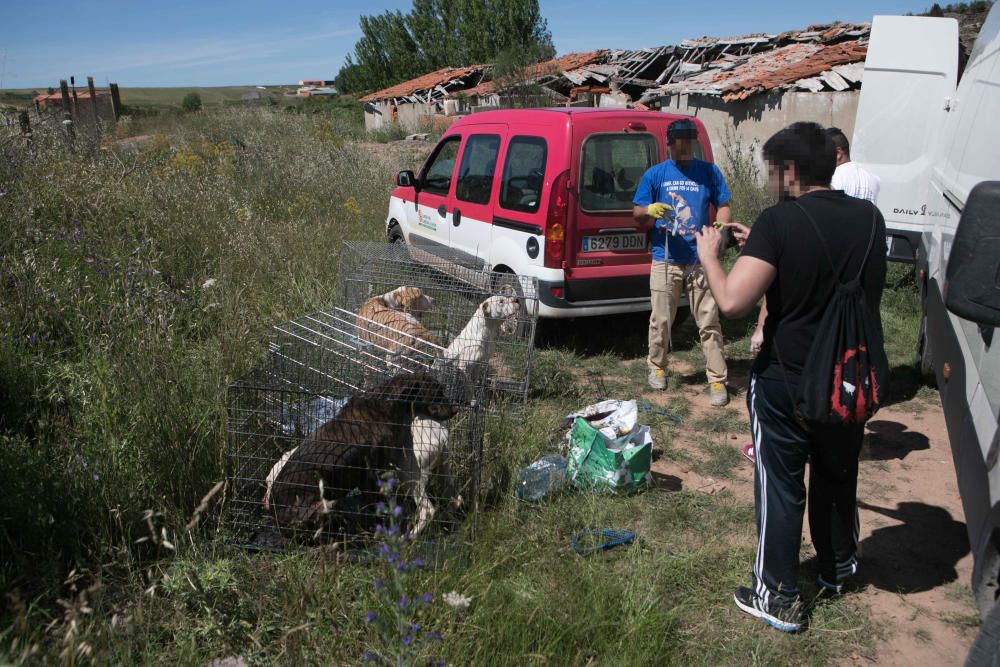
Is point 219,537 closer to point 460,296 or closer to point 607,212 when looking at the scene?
point 460,296

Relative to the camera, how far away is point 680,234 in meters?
5.24

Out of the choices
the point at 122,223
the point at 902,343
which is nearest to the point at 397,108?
the point at 122,223

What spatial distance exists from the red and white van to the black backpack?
3.21 metres

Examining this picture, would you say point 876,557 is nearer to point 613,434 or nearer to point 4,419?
point 613,434

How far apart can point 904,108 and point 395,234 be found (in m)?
5.79

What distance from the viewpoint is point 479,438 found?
10.5 ft

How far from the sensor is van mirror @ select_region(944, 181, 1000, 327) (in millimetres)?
1718

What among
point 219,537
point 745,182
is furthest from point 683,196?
point 745,182

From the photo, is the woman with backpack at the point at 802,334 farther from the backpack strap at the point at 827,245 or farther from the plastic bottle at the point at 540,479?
the plastic bottle at the point at 540,479

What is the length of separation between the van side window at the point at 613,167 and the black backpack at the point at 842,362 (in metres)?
3.27

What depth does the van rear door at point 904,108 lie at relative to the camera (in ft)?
22.9

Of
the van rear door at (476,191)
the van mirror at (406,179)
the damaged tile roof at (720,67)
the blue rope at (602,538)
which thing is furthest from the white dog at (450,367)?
the damaged tile roof at (720,67)

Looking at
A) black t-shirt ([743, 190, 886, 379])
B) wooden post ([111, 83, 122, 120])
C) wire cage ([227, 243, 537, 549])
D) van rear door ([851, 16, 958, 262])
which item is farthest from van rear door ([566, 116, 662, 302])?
wooden post ([111, 83, 122, 120])

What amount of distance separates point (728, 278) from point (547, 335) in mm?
4195
